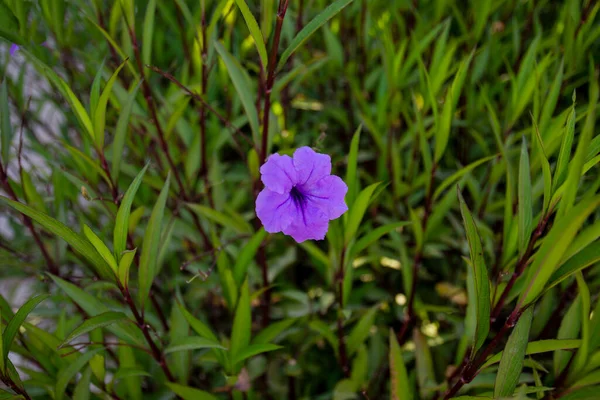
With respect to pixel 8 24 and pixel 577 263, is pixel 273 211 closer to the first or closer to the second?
pixel 577 263

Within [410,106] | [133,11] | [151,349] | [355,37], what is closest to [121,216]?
[151,349]

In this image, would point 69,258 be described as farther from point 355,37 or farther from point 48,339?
point 355,37

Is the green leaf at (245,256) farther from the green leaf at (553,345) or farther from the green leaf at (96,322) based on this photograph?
the green leaf at (553,345)

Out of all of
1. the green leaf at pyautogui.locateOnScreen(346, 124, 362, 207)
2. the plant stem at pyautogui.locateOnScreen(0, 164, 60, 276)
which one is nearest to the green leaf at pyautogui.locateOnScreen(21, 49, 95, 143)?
the plant stem at pyautogui.locateOnScreen(0, 164, 60, 276)

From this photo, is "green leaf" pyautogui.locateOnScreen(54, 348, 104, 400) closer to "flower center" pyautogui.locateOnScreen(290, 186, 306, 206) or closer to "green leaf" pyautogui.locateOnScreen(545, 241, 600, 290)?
"flower center" pyautogui.locateOnScreen(290, 186, 306, 206)

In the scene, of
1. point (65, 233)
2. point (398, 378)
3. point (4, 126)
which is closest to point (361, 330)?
point (398, 378)

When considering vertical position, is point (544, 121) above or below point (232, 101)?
below
